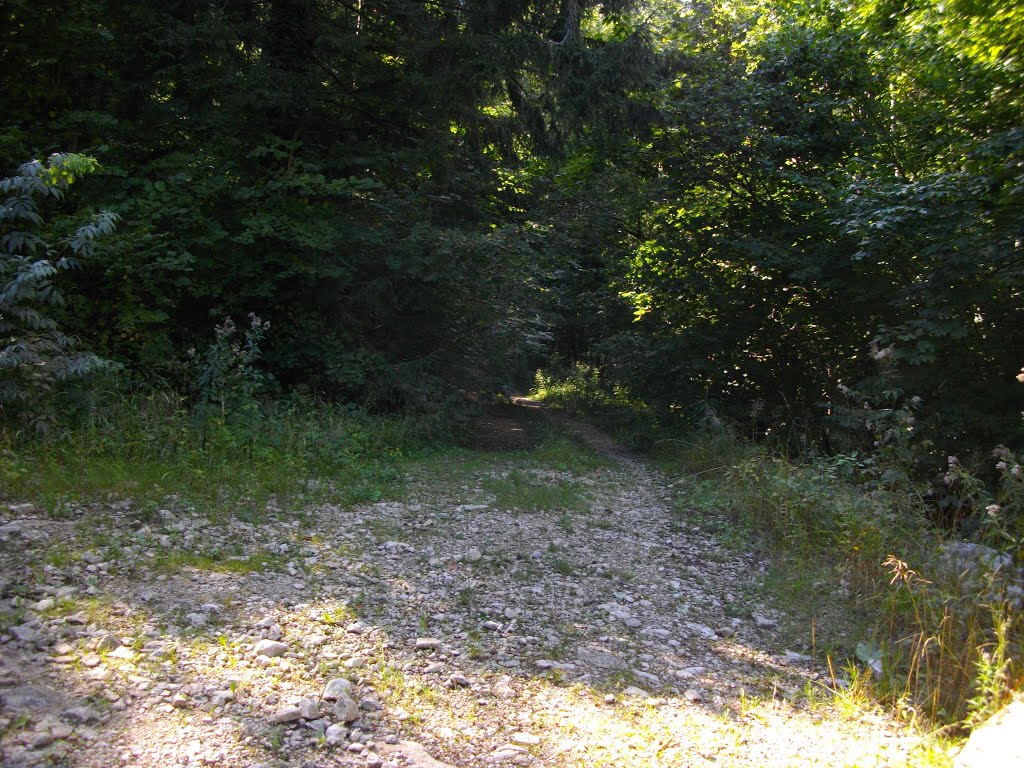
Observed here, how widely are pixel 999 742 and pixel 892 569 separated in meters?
2.22

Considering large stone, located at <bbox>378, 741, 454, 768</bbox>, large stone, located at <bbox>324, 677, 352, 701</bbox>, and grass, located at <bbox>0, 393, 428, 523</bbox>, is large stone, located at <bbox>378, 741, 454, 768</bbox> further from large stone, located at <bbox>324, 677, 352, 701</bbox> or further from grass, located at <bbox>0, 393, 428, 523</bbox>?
grass, located at <bbox>0, 393, 428, 523</bbox>

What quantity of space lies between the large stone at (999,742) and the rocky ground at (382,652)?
411 millimetres

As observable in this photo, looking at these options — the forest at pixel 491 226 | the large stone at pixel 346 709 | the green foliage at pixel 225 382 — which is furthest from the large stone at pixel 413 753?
the green foliage at pixel 225 382

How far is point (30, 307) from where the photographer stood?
6.33 metres

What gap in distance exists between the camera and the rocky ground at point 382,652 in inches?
121

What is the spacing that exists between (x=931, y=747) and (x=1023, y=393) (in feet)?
19.1

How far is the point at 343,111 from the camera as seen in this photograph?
34.1 ft

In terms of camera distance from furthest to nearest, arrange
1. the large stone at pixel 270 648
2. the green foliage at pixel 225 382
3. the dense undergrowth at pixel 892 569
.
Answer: the green foliage at pixel 225 382 → the large stone at pixel 270 648 → the dense undergrowth at pixel 892 569

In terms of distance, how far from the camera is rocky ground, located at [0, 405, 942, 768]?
121 inches

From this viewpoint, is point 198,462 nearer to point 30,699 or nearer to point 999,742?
point 30,699

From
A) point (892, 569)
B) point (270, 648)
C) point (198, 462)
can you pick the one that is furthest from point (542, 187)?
point (270, 648)

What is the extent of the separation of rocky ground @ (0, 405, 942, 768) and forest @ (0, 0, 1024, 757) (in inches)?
44.9

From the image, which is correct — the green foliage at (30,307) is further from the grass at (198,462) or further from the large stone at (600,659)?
the large stone at (600,659)

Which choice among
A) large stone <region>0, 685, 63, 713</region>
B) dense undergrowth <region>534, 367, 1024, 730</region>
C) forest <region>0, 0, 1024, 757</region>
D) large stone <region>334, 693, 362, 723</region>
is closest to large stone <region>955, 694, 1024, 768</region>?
dense undergrowth <region>534, 367, 1024, 730</region>
